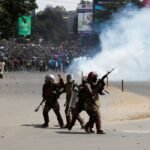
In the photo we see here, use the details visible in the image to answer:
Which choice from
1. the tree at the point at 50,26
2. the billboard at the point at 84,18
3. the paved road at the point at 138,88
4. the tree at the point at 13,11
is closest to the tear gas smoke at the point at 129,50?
the paved road at the point at 138,88

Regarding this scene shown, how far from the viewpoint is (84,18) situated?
112 metres

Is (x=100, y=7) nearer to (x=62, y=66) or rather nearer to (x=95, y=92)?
(x=62, y=66)

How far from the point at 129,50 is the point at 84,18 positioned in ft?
162

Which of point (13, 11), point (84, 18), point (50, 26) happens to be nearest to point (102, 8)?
point (84, 18)

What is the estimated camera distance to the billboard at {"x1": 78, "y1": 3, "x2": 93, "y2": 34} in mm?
112125

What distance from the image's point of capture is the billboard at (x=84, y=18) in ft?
368

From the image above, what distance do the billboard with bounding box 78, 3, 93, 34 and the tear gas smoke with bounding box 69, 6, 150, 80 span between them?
4608cm

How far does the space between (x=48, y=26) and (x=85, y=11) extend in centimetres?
5192

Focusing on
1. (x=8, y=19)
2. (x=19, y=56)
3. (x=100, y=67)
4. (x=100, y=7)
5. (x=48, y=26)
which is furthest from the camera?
(x=48, y=26)

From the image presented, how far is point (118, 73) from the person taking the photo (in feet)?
203

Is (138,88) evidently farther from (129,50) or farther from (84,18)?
(84,18)

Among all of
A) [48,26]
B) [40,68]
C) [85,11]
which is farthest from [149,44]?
[48,26]

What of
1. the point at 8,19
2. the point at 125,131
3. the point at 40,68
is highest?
the point at 8,19

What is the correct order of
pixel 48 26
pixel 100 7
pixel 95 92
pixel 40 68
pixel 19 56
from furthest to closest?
pixel 48 26 → pixel 100 7 → pixel 19 56 → pixel 40 68 → pixel 95 92
